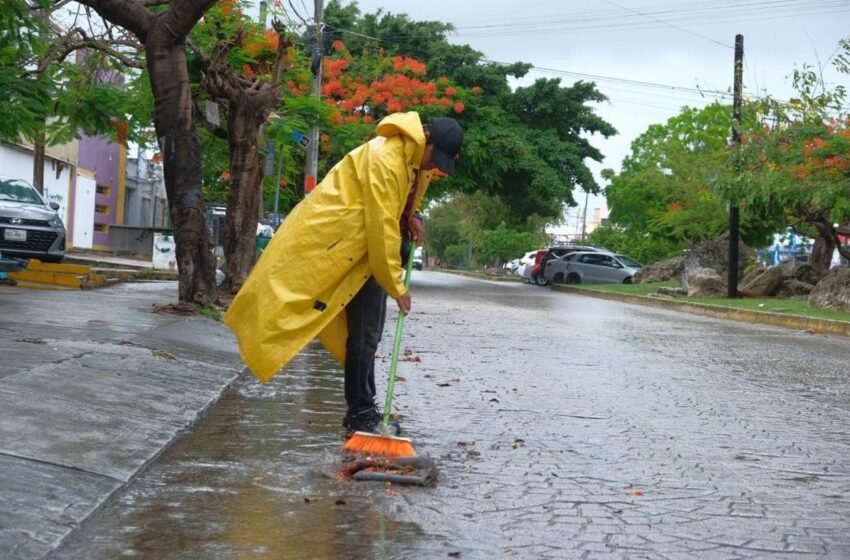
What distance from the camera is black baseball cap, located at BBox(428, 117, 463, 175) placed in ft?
19.7

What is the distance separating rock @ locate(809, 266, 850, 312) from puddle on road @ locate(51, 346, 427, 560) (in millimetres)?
18907

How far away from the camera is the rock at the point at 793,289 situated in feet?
101

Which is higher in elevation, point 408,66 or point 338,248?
point 408,66

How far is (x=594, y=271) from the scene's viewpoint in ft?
148

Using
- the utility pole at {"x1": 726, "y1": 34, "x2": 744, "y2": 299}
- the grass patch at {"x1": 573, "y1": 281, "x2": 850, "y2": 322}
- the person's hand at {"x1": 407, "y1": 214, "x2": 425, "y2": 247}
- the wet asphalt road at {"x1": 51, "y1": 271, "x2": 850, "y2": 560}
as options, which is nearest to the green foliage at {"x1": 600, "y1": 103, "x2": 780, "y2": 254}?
the utility pole at {"x1": 726, "y1": 34, "x2": 744, "y2": 299}

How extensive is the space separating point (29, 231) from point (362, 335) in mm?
14347

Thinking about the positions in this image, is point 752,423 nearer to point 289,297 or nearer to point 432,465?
point 432,465

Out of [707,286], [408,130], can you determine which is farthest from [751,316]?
[408,130]

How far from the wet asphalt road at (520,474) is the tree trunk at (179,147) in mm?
3740

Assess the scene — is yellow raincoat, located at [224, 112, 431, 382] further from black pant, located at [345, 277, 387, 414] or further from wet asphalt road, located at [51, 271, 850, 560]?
wet asphalt road, located at [51, 271, 850, 560]

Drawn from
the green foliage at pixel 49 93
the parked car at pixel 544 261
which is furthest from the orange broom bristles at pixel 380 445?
the parked car at pixel 544 261

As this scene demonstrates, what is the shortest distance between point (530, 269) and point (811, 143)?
25.8 m

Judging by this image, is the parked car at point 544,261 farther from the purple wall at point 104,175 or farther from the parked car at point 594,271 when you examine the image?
the purple wall at point 104,175

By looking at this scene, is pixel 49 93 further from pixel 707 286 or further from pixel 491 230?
pixel 491 230
